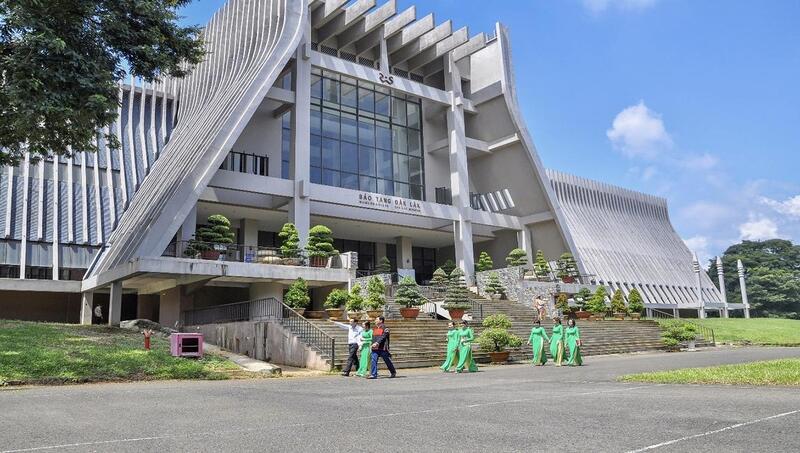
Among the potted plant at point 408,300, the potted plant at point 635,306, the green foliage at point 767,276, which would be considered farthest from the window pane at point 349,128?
the green foliage at point 767,276

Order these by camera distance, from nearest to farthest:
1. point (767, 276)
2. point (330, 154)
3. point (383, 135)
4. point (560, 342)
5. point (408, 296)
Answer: point (560, 342) → point (408, 296) → point (330, 154) → point (383, 135) → point (767, 276)

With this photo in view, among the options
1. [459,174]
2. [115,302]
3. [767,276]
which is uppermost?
[459,174]

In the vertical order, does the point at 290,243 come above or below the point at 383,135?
below

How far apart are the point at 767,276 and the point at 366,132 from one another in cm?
5607

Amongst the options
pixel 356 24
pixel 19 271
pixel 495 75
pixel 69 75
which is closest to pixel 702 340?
pixel 495 75

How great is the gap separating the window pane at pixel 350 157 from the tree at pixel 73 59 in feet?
55.8

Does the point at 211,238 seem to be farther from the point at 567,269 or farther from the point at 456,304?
the point at 567,269

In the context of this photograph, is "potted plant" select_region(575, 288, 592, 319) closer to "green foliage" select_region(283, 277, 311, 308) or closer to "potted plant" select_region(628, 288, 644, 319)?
"potted plant" select_region(628, 288, 644, 319)

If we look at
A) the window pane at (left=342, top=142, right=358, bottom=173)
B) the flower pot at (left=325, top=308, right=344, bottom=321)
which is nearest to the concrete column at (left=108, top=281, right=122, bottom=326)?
the flower pot at (left=325, top=308, right=344, bottom=321)

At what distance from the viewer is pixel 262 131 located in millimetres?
34375

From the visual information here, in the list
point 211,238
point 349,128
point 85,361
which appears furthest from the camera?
point 349,128

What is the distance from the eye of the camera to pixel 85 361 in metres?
14.5

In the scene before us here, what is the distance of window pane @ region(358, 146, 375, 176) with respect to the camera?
121ft

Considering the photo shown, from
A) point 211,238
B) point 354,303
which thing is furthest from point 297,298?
point 211,238
